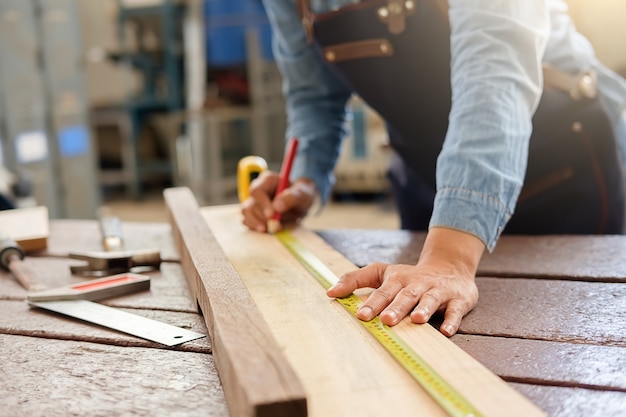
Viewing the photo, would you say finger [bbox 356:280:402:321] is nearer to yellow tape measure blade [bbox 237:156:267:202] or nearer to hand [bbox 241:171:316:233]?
hand [bbox 241:171:316:233]

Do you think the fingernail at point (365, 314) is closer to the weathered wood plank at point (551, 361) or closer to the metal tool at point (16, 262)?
the weathered wood plank at point (551, 361)

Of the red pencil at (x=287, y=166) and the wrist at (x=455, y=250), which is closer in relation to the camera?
the wrist at (x=455, y=250)

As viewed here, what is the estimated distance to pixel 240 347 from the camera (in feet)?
2.05

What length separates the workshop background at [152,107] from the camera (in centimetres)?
417

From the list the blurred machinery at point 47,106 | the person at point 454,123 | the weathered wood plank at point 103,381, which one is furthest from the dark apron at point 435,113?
the blurred machinery at point 47,106

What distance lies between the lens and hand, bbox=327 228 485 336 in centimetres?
81

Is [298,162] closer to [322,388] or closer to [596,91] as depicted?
[596,91]

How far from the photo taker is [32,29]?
421cm

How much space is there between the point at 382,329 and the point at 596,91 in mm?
960

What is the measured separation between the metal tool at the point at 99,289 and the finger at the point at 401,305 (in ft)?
1.42

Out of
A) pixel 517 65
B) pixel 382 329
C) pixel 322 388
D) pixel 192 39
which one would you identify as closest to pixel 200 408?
pixel 322 388

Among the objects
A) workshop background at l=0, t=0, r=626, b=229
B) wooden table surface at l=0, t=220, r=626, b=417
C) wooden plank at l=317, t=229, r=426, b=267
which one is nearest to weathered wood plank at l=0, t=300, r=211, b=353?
wooden table surface at l=0, t=220, r=626, b=417

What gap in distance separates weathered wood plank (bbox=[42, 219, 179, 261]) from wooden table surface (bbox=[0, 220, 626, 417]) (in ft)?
0.53

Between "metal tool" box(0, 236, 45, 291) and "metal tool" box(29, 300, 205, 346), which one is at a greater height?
"metal tool" box(29, 300, 205, 346)
